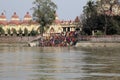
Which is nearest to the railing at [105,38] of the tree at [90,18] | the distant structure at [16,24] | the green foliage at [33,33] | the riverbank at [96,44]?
the riverbank at [96,44]

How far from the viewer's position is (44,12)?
366ft

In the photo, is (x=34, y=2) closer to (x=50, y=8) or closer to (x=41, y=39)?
(x=50, y=8)

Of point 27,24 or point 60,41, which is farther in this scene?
point 27,24

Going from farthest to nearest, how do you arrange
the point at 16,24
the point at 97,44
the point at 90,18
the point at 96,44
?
the point at 16,24
the point at 90,18
the point at 96,44
the point at 97,44

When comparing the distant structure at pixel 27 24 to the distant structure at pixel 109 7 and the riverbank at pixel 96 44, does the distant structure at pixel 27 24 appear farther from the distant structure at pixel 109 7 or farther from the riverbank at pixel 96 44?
the riverbank at pixel 96 44

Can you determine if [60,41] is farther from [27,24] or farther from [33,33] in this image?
[27,24]

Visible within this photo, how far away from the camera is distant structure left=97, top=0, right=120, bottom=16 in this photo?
9906 cm

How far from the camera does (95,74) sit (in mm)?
23156

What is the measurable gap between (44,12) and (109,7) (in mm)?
17852

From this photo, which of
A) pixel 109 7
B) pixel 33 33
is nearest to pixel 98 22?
pixel 109 7

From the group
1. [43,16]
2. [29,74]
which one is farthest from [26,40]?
A: [29,74]

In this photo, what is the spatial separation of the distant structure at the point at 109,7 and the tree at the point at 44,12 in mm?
14002

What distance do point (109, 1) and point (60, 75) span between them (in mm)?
77727

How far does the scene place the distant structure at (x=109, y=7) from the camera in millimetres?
99062
